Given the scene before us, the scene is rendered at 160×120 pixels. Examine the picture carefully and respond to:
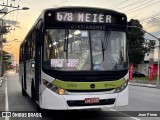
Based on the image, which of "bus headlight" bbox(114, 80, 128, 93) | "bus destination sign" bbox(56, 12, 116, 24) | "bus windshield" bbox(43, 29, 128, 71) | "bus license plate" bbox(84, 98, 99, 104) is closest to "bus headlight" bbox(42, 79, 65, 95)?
"bus windshield" bbox(43, 29, 128, 71)

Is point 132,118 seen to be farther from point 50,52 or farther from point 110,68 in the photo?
point 50,52

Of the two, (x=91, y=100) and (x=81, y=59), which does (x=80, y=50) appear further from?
(x=91, y=100)

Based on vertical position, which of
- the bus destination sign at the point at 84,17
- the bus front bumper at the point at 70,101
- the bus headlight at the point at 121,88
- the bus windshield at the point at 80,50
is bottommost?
the bus front bumper at the point at 70,101

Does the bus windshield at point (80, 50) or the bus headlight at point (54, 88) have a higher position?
the bus windshield at point (80, 50)

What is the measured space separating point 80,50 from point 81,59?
0.87 feet

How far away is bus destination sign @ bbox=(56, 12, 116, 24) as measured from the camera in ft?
36.1

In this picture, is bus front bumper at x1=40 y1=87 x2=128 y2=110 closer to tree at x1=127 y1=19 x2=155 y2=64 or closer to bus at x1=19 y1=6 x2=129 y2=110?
bus at x1=19 y1=6 x2=129 y2=110

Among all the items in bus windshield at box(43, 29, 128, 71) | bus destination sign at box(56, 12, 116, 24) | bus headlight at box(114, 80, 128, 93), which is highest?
bus destination sign at box(56, 12, 116, 24)

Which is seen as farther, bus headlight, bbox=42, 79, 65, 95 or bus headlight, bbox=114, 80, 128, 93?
bus headlight, bbox=114, 80, 128, 93

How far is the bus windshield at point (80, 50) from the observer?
10734 millimetres

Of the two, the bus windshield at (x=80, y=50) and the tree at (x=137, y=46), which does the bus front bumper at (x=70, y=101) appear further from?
the tree at (x=137, y=46)

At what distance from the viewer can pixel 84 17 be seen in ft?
36.6

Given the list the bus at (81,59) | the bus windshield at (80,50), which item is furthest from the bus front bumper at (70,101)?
the bus windshield at (80,50)

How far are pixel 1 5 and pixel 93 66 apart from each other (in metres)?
21.9
